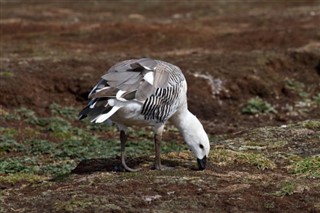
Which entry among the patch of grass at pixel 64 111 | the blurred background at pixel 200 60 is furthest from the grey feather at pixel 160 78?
the patch of grass at pixel 64 111

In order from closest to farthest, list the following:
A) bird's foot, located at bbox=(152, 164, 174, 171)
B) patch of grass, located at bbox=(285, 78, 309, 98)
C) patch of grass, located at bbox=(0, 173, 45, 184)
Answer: bird's foot, located at bbox=(152, 164, 174, 171)
patch of grass, located at bbox=(0, 173, 45, 184)
patch of grass, located at bbox=(285, 78, 309, 98)

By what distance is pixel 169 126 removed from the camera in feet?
55.5

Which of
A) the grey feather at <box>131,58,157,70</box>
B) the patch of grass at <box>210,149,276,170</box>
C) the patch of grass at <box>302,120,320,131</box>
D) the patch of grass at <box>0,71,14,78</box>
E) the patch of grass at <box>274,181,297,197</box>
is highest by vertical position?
the grey feather at <box>131,58,157,70</box>

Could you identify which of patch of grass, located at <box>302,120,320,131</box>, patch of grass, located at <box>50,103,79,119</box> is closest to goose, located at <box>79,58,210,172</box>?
patch of grass, located at <box>302,120,320,131</box>

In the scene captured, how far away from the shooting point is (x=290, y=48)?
81.6 ft

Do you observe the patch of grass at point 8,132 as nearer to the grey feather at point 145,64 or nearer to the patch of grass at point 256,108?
the grey feather at point 145,64

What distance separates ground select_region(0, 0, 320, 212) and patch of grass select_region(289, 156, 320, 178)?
19mm

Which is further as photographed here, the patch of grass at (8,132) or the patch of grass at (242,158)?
the patch of grass at (8,132)

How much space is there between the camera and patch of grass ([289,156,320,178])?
1015 cm

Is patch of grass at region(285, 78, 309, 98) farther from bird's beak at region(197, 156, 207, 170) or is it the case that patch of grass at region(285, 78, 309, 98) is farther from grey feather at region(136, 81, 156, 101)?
grey feather at region(136, 81, 156, 101)

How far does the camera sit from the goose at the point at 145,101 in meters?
9.64

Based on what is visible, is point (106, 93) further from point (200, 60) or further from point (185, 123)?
point (200, 60)

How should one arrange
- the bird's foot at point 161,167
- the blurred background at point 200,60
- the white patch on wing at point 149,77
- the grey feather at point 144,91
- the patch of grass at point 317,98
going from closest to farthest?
the grey feather at point 144,91 < the white patch on wing at point 149,77 < the bird's foot at point 161,167 < the blurred background at point 200,60 < the patch of grass at point 317,98

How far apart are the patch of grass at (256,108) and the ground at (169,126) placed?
3cm
